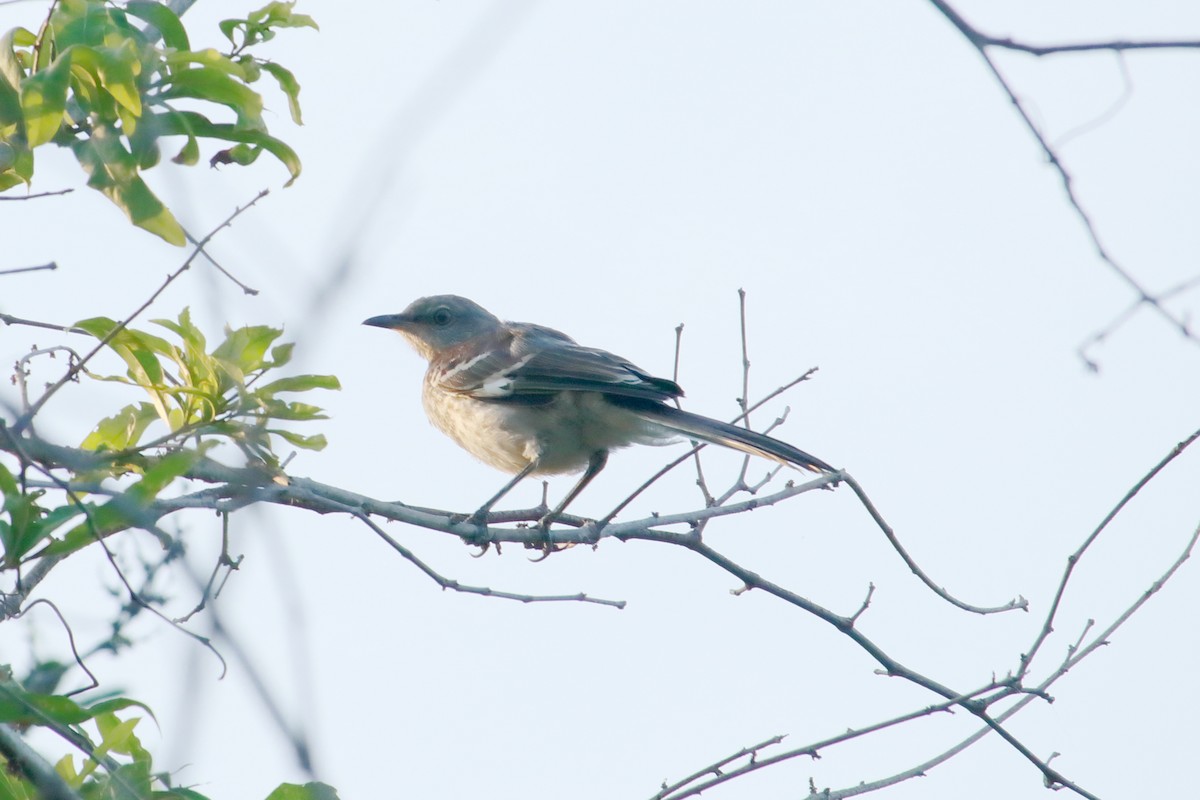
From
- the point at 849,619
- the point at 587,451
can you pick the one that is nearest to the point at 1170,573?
the point at 849,619

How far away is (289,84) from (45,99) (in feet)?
2.94

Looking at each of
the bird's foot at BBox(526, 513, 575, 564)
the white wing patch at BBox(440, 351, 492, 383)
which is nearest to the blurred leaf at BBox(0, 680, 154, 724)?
the bird's foot at BBox(526, 513, 575, 564)

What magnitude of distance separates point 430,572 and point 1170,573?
240 centimetres

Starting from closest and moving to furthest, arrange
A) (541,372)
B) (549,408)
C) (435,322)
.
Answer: (549,408) → (541,372) → (435,322)

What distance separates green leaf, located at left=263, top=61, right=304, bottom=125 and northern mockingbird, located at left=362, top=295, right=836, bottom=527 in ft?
6.86

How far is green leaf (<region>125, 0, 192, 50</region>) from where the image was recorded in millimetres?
3529

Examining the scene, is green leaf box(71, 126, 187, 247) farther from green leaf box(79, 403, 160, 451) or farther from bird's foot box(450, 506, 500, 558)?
bird's foot box(450, 506, 500, 558)

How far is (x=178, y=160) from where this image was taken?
12.2 feet

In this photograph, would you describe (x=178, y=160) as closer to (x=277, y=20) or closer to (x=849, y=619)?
(x=277, y=20)

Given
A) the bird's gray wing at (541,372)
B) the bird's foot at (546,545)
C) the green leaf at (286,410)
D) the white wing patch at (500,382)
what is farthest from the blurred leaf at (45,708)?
the white wing patch at (500,382)

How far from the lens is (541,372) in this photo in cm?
671

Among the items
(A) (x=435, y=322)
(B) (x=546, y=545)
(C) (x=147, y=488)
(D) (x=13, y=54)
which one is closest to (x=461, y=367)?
(A) (x=435, y=322)

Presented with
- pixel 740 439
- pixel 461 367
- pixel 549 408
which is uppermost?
pixel 461 367

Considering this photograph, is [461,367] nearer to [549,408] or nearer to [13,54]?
[549,408]
